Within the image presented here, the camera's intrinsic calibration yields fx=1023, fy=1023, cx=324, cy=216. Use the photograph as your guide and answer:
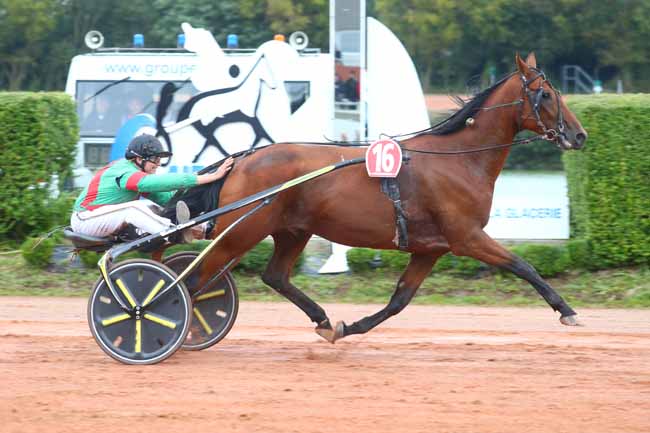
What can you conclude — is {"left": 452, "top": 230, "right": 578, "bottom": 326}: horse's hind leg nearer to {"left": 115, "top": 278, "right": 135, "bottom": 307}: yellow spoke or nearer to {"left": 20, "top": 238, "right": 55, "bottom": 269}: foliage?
{"left": 115, "top": 278, "right": 135, "bottom": 307}: yellow spoke

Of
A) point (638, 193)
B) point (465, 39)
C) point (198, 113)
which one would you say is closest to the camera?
point (638, 193)

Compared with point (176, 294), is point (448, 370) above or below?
below

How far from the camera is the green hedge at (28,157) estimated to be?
35.0 ft

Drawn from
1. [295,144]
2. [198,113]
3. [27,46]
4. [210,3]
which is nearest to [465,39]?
[210,3]

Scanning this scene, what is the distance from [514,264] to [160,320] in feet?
7.54

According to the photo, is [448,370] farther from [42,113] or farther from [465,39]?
[465,39]

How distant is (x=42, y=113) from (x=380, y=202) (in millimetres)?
5344

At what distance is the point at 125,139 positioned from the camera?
40.4 feet

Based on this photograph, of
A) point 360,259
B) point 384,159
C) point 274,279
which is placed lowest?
point 360,259

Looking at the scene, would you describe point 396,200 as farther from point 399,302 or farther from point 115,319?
point 115,319

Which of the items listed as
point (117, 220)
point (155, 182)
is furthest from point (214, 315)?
point (155, 182)

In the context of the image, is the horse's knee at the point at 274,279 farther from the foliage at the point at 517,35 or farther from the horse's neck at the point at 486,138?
the foliage at the point at 517,35

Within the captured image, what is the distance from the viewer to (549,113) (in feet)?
22.3

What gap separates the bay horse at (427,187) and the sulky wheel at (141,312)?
0.39 metres
